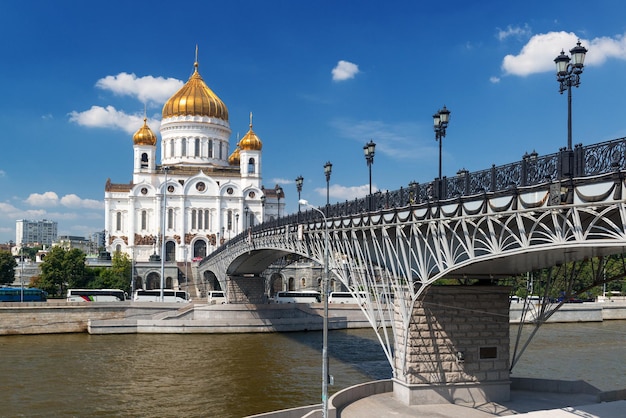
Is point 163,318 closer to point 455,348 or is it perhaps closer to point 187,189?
point 455,348

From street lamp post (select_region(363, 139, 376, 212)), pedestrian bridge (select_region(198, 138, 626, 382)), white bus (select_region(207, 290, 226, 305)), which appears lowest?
white bus (select_region(207, 290, 226, 305))

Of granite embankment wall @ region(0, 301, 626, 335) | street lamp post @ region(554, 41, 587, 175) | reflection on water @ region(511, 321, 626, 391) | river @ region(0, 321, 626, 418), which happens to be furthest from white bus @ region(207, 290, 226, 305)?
street lamp post @ region(554, 41, 587, 175)

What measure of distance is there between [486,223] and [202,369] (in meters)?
19.9

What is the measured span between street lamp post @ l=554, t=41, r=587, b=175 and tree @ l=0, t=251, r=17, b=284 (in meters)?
68.6

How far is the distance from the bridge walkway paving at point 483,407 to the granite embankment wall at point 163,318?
27.7 m

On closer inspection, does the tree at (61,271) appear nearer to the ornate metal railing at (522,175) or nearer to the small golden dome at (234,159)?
the small golden dome at (234,159)

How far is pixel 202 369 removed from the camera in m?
32.3

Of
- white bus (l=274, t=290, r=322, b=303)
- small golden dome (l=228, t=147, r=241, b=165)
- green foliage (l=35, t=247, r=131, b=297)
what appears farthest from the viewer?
small golden dome (l=228, t=147, r=241, b=165)

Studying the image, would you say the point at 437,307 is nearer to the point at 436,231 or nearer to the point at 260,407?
the point at 436,231

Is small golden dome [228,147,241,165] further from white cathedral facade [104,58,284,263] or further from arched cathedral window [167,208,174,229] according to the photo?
arched cathedral window [167,208,174,229]

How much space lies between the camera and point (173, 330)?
152ft

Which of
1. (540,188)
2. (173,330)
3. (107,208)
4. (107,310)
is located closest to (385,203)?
(540,188)

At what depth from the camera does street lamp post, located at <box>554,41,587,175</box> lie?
1317cm

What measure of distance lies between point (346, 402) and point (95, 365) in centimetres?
1824
